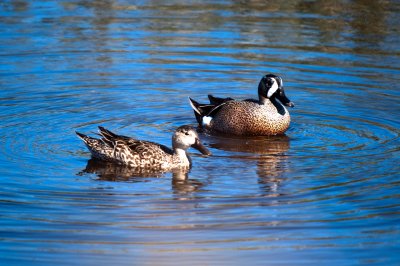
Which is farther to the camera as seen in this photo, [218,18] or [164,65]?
[218,18]

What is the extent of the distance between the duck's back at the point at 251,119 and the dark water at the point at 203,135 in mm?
218

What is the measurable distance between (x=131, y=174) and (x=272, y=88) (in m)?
3.36

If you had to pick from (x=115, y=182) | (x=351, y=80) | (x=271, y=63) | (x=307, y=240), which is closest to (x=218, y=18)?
(x=271, y=63)

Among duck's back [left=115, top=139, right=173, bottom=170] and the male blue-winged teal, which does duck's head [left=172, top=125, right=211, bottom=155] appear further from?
the male blue-winged teal

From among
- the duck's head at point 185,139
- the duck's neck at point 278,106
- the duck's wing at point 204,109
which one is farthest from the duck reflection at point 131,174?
the duck's neck at point 278,106

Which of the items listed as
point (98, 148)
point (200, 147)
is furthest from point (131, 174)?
point (200, 147)

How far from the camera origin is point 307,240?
8828 mm

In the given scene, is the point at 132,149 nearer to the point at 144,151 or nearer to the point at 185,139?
the point at 144,151

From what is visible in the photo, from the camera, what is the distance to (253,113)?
1386 centimetres

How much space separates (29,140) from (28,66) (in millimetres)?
4763

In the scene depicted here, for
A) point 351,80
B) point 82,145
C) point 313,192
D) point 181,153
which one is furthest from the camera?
point 351,80

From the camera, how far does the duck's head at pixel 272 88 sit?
13891 millimetres

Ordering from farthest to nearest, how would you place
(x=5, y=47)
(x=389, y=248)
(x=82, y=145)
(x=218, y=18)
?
(x=218, y=18) → (x=5, y=47) → (x=82, y=145) → (x=389, y=248)

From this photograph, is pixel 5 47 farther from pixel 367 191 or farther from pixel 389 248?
pixel 389 248
